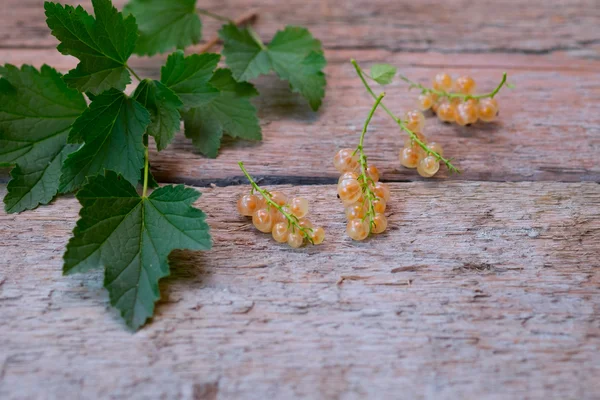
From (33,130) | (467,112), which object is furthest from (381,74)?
(33,130)

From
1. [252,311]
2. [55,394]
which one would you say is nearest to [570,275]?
[252,311]

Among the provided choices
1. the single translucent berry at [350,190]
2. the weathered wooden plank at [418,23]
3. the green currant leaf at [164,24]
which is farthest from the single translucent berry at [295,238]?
the weathered wooden plank at [418,23]

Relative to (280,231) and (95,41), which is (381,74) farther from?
(95,41)

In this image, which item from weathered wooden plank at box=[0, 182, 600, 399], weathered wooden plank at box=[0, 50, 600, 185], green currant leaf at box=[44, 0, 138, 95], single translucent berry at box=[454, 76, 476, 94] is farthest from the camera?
single translucent berry at box=[454, 76, 476, 94]

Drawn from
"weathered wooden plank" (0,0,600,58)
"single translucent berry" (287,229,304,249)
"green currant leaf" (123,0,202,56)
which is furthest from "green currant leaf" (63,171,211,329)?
"weathered wooden plank" (0,0,600,58)

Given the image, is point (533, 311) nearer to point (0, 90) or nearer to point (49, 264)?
point (49, 264)

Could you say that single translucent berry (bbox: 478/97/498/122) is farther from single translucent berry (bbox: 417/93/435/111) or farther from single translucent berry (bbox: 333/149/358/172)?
single translucent berry (bbox: 333/149/358/172)
